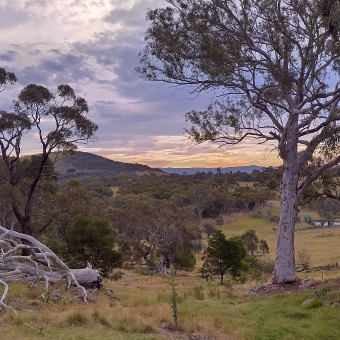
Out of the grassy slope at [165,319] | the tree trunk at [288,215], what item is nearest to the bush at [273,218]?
the tree trunk at [288,215]

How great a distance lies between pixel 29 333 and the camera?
225 inches

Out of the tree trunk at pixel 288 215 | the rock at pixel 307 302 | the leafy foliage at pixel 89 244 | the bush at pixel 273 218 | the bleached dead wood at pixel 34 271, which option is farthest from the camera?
the bush at pixel 273 218

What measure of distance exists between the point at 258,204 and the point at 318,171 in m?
56.5

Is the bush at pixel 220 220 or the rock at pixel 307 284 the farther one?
the bush at pixel 220 220

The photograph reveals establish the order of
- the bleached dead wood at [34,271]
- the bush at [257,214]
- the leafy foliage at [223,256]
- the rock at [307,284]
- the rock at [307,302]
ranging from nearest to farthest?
the rock at [307,302]
the bleached dead wood at [34,271]
the rock at [307,284]
the leafy foliage at [223,256]
the bush at [257,214]

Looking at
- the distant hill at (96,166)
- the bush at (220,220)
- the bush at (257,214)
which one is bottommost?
the bush at (220,220)

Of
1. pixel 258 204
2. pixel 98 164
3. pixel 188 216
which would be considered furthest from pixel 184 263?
pixel 98 164

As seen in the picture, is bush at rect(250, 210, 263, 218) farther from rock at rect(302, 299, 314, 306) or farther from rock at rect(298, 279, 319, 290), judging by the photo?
rock at rect(302, 299, 314, 306)

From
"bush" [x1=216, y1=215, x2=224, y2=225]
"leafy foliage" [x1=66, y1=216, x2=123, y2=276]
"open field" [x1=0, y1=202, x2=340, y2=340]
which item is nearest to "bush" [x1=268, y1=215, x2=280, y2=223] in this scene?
"bush" [x1=216, y1=215, x2=224, y2=225]

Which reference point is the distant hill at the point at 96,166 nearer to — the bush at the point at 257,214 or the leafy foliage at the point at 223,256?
the bush at the point at 257,214

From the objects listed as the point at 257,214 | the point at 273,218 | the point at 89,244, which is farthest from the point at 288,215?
the point at 257,214

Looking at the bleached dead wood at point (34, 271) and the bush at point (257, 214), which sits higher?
the bleached dead wood at point (34, 271)

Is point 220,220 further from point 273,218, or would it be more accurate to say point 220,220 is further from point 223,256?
point 223,256

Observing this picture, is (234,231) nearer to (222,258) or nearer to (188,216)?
(188,216)
